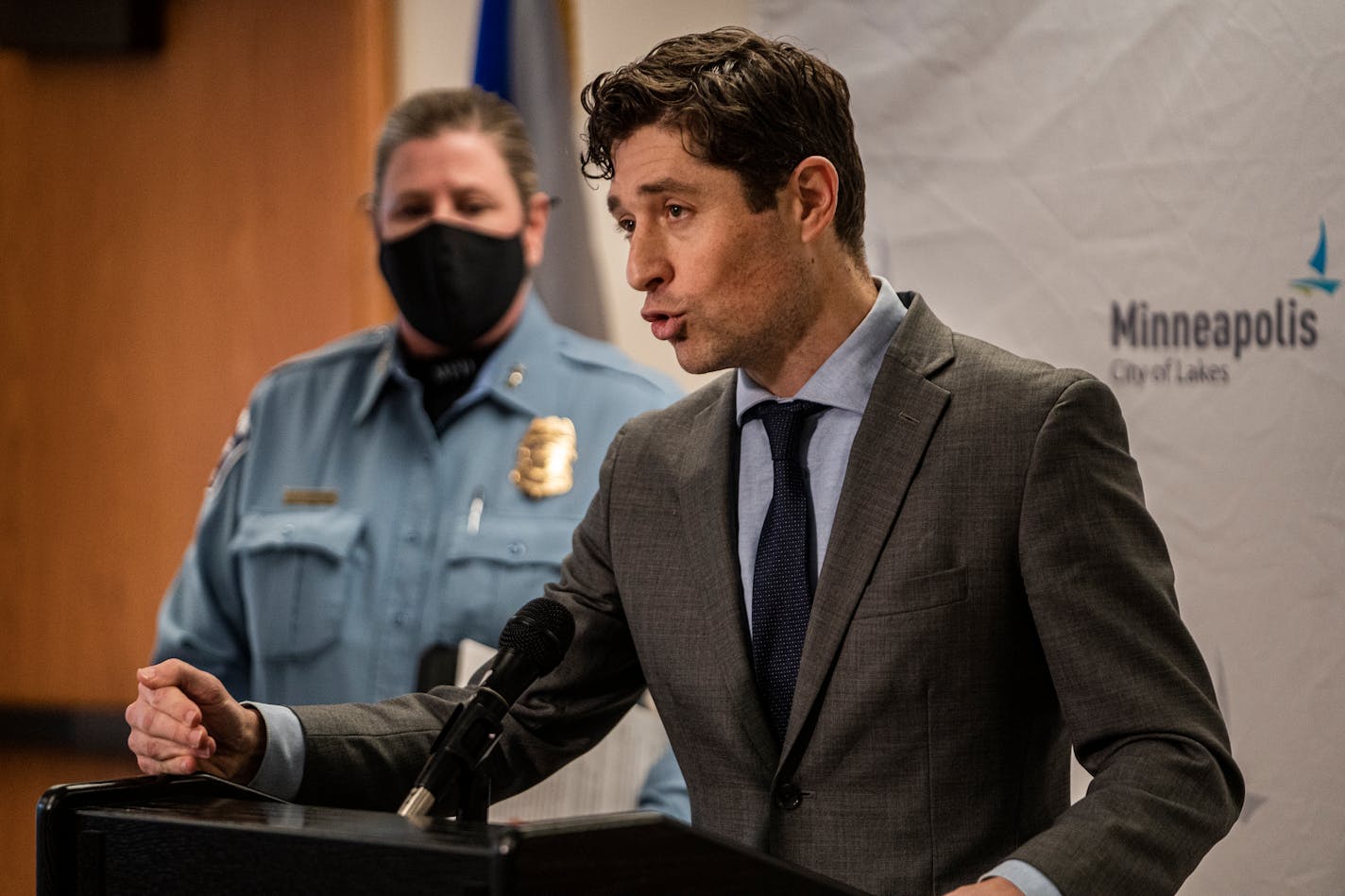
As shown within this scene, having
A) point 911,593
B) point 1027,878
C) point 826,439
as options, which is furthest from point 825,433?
point 1027,878

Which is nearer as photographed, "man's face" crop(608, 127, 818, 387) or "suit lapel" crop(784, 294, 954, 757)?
"suit lapel" crop(784, 294, 954, 757)

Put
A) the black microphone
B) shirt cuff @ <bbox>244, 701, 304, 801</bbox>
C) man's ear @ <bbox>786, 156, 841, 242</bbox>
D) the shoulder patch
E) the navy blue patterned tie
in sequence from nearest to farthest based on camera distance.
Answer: the black microphone < shirt cuff @ <bbox>244, 701, 304, 801</bbox> < the navy blue patterned tie < man's ear @ <bbox>786, 156, 841, 242</bbox> < the shoulder patch

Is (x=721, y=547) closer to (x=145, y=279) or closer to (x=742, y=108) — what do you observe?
(x=742, y=108)

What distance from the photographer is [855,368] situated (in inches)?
68.0

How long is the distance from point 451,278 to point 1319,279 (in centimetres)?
169

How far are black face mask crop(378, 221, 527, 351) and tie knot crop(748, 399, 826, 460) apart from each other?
4.90 feet

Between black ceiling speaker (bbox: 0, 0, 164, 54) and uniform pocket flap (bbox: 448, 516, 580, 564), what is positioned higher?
black ceiling speaker (bbox: 0, 0, 164, 54)

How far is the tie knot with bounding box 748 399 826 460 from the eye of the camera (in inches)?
67.7

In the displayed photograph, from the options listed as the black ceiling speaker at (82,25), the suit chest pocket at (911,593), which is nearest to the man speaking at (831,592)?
the suit chest pocket at (911,593)

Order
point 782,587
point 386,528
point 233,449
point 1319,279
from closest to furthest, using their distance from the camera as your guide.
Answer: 1. point 782,587
2. point 1319,279
3. point 386,528
4. point 233,449

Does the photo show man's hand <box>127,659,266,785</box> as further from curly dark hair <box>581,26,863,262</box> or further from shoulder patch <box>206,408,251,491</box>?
shoulder patch <box>206,408,251,491</box>

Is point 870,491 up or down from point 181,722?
up

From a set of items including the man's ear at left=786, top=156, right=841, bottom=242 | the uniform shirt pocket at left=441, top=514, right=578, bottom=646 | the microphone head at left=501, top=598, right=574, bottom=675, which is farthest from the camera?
the uniform shirt pocket at left=441, top=514, right=578, bottom=646

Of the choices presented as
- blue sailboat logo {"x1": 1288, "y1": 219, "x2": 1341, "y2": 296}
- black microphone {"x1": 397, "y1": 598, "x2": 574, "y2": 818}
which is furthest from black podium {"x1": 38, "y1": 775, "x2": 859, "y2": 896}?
blue sailboat logo {"x1": 1288, "y1": 219, "x2": 1341, "y2": 296}
